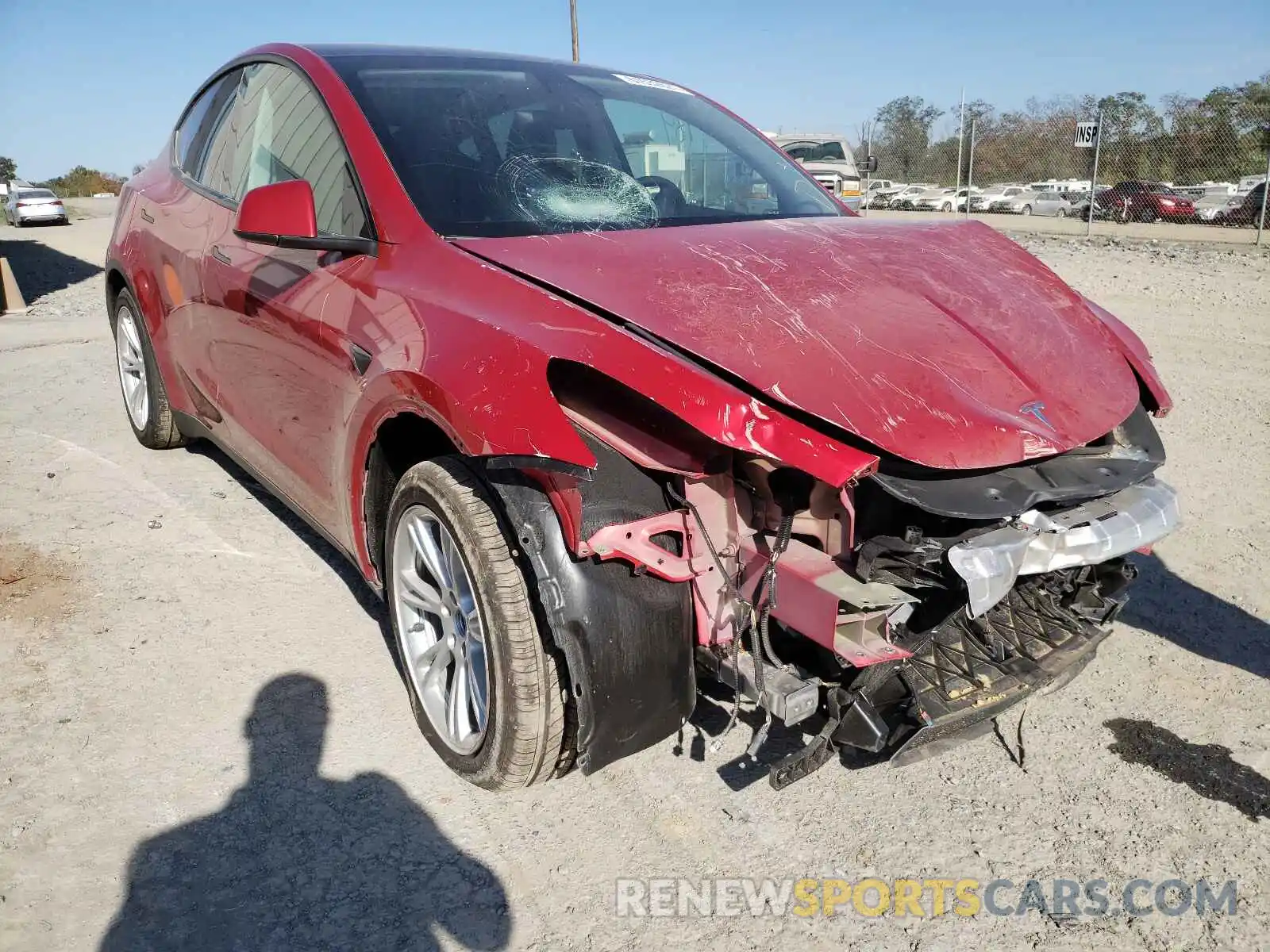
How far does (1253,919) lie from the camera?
2.04 metres

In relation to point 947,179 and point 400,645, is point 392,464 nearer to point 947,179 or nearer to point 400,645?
point 400,645

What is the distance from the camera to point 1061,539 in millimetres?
2189

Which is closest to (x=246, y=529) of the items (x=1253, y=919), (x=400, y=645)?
(x=400, y=645)

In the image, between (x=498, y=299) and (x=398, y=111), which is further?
(x=398, y=111)

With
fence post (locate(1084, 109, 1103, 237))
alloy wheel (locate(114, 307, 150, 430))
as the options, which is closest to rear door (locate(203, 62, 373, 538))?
alloy wheel (locate(114, 307, 150, 430))

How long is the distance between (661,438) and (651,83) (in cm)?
233

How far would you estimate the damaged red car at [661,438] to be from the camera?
2025mm

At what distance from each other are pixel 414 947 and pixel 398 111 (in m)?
2.27

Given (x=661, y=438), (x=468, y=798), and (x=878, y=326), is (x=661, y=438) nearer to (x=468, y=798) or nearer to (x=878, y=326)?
(x=878, y=326)

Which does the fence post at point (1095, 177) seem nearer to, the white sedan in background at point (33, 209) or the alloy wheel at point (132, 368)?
the alloy wheel at point (132, 368)

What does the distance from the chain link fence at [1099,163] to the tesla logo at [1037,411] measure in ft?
43.5

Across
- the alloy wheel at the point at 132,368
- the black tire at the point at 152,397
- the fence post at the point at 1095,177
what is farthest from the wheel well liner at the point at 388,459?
the fence post at the point at 1095,177

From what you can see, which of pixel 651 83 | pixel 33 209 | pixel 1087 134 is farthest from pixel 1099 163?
pixel 33 209

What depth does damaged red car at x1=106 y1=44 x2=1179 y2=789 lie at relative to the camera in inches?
79.7
